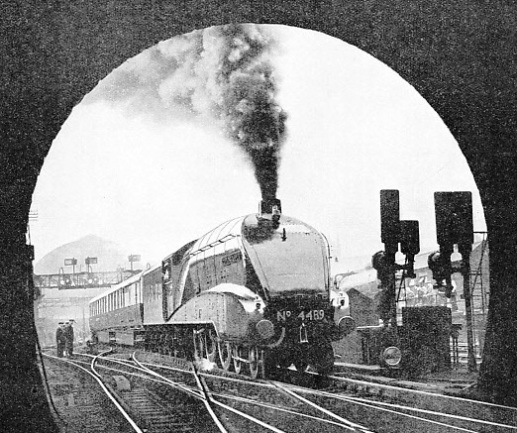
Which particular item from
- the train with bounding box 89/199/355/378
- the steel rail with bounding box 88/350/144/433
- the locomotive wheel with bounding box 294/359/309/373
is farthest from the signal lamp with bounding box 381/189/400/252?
the steel rail with bounding box 88/350/144/433

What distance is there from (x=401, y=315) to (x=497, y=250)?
579mm

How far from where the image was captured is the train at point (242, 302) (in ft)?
10.9

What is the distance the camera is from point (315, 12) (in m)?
3.31

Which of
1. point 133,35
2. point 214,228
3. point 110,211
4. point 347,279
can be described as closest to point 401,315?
point 347,279

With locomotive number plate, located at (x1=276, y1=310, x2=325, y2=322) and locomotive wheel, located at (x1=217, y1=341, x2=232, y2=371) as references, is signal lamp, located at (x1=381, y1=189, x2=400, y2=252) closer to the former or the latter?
locomotive number plate, located at (x1=276, y1=310, x2=325, y2=322)

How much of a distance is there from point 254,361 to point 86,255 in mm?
895

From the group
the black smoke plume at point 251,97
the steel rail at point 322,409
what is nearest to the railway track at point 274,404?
the steel rail at point 322,409

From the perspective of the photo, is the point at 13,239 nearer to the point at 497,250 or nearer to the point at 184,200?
the point at 184,200

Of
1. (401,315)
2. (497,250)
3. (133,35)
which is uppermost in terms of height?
(133,35)

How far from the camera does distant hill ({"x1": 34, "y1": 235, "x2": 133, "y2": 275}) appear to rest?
3.13 m

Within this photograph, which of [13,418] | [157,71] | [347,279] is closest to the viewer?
[13,418]

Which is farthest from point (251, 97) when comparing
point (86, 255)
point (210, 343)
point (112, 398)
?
point (112, 398)

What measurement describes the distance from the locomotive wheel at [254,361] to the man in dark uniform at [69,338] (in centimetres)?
79

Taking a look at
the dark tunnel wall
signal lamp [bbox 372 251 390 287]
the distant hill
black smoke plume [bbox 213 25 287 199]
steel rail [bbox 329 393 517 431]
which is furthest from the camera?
signal lamp [bbox 372 251 390 287]
